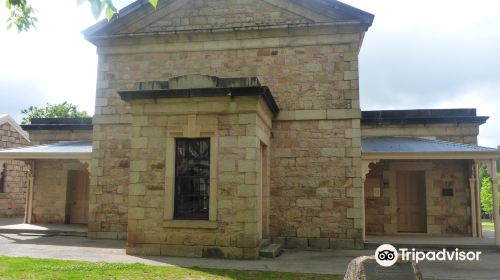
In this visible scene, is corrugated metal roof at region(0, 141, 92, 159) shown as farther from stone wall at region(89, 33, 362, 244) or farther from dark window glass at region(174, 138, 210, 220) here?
dark window glass at region(174, 138, 210, 220)

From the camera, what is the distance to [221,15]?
39.3 ft

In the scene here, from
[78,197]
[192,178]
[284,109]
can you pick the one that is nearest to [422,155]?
[284,109]

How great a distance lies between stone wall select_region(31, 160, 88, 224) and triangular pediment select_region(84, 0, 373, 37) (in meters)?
5.14

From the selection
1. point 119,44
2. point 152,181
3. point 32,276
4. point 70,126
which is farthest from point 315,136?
point 70,126

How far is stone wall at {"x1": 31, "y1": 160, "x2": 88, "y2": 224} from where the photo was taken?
47.9 feet

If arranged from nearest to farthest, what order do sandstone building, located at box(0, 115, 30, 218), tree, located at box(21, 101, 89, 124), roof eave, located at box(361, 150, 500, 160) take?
roof eave, located at box(361, 150, 500, 160), sandstone building, located at box(0, 115, 30, 218), tree, located at box(21, 101, 89, 124)

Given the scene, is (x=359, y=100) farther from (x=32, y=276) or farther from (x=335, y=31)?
(x=32, y=276)

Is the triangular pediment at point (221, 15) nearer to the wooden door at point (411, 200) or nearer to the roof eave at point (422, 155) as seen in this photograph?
the roof eave at point (422, 155)

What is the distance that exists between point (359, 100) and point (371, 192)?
11.5 feet

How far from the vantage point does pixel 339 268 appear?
26.5 ft

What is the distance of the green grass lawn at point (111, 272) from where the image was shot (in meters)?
6.67

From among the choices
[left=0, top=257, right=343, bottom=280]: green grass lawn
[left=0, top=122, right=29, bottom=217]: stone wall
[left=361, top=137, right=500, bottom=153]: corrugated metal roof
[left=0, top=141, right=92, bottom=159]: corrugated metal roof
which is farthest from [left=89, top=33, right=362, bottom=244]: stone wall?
[left=0, top=122, right=29, bottom=217]: stone wall

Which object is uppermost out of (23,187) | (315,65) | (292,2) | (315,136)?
(292,2)

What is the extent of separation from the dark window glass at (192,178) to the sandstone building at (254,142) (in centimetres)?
2
